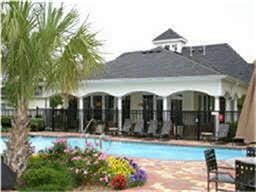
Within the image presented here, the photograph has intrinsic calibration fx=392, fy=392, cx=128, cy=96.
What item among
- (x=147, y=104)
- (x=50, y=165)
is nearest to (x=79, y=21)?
(x=50, y=165)

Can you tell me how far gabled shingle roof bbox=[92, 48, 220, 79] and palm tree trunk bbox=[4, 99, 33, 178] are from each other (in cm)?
1534

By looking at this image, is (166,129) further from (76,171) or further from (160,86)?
(76,171)

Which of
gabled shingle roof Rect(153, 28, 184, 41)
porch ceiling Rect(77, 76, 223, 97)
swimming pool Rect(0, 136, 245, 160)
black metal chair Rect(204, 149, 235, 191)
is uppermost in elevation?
gabled shingle roof Rect(153, 28, 184, 41)

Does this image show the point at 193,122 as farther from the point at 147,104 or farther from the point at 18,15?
the point at 18,15

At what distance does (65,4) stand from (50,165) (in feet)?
12.1

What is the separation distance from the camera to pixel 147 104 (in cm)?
2819

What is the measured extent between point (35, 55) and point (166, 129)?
49.3 ft

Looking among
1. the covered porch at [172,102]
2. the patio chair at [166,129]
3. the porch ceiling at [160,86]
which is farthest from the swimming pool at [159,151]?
the porch ceiling at [160,86]

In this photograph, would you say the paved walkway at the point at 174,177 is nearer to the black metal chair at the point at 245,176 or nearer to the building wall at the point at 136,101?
the black metal chair at the point at 245,176

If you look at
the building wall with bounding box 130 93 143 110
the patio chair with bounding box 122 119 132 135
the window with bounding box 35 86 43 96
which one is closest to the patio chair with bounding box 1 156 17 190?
the window with bounding box 35 86 43 96

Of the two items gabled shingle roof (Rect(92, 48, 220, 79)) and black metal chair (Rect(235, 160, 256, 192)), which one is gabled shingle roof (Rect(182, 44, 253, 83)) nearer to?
gabled shingle roof (Rect(92, 48, 220, 79))

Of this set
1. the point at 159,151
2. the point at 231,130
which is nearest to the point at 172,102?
the point at 231,130

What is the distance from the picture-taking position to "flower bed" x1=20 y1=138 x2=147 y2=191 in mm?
8375

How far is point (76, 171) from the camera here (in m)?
9.09
